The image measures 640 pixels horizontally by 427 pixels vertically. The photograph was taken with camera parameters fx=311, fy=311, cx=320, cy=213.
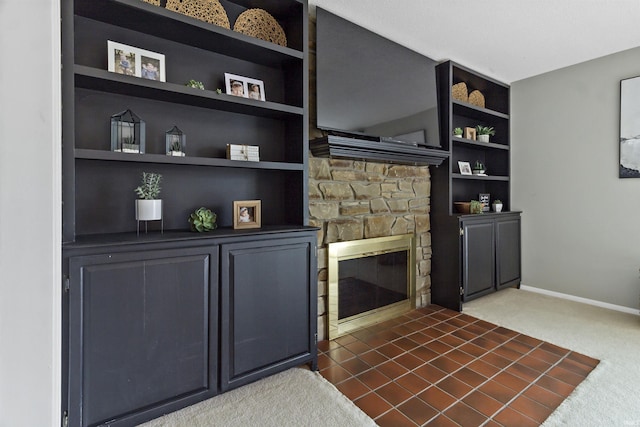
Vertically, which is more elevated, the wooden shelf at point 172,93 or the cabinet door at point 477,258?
the wooden shelf at point 172,93

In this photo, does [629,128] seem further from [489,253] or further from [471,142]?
[489,253]

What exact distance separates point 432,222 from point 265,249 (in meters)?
2.14

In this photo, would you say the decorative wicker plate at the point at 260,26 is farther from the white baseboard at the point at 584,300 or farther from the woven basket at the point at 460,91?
the white baseboard at the point at 584,300

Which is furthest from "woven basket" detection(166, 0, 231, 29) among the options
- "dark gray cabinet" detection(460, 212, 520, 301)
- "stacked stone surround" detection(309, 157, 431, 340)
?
"dark gray cabinet" detection(460, 212, 520, 301)

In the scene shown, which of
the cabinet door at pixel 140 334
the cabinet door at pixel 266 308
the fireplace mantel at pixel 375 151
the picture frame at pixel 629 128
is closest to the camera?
the cabinet door at pixel 140 334

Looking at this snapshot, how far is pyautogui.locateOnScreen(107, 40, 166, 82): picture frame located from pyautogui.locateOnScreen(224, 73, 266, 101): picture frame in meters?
0.38

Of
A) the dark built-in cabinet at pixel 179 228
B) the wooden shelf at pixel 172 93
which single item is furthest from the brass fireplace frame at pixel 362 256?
the wooden shelf at pixel 172 93

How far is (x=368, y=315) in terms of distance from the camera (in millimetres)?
2781

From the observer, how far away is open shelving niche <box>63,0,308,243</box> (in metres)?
1.54

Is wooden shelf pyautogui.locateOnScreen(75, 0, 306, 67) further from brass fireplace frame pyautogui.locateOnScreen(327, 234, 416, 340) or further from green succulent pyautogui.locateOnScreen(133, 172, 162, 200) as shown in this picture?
brass fireplace frame pyautogui.locateOnScreen(327, 234, 416, 340)

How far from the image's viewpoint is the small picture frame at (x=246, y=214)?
75.9 inches

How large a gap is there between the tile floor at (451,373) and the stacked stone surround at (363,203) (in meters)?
0.48

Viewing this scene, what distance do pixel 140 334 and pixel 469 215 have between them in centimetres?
295

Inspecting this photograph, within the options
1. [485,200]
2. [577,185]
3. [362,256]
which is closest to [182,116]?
[362,256]
